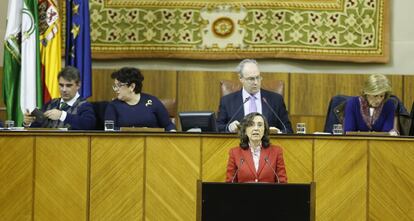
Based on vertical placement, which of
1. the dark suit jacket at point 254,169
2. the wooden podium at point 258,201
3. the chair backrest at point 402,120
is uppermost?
the chair backrest at point 402,120

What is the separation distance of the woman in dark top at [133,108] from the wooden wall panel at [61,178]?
590mm

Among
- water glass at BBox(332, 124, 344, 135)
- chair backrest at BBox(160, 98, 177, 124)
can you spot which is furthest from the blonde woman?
chair backrest at BBox(160, 98, 177, 124)

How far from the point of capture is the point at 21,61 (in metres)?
8.38

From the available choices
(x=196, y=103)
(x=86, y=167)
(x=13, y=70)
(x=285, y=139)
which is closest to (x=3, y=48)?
(x=13, y=70)

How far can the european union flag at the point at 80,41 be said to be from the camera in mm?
8461

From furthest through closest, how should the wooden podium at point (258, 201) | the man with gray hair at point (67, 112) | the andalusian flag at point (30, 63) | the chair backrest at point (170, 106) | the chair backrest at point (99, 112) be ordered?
the andalusian flag at point (30, 63) < the chair backrest at point (170, 106) < the chair backrest at point (99, 112) < the man with gray hair at point (67, 112) < the wooden podium at point (258, 201)

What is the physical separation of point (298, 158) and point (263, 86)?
144 centimetres

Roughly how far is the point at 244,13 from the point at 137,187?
2771mm

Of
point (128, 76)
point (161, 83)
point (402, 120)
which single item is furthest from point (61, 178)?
point (402, 120)

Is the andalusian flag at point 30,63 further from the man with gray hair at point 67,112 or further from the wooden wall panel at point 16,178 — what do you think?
the wooden wall panel at point 16,178

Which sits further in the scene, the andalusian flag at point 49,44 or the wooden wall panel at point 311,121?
the wooden wall panel at point 311,121

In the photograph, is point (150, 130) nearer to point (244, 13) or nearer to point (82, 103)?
point (82, 103)

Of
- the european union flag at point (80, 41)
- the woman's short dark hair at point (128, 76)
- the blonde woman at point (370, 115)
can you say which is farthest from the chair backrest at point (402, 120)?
the european union flag at point (80, 41)

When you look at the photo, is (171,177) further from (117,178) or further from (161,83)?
(161,83)
